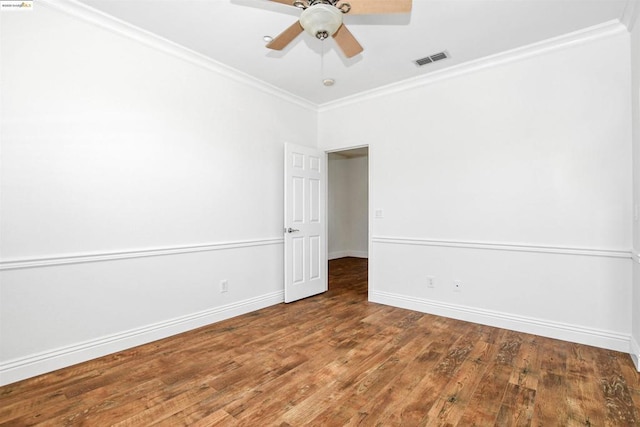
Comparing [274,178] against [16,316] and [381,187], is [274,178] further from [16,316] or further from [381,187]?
[16,316]

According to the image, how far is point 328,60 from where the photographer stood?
3.37 meters

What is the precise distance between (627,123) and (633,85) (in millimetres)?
305

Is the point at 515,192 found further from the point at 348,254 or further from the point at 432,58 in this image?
the point at 348,254

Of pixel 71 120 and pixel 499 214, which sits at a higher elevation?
pixel 71 120

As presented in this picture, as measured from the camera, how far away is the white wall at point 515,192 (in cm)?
276

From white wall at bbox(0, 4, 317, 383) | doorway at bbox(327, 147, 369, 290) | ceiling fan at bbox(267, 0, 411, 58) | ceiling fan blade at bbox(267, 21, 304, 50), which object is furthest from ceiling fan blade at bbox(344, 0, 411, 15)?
doorway at bbox(327, 147, 369, 290)

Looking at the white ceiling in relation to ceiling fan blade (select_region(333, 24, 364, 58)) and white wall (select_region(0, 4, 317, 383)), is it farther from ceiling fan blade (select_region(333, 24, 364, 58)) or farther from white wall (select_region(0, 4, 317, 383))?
ceiling fan blade (select_region(333, 24, 364, 58))

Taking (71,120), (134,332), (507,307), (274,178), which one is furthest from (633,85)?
(134,332)

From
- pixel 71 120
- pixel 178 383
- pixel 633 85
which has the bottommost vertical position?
pixel 178 383

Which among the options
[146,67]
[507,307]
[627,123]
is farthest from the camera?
[507,307]

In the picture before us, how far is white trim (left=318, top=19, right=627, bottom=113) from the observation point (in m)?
2.77

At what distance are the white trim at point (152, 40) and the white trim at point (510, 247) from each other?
8.10 feet

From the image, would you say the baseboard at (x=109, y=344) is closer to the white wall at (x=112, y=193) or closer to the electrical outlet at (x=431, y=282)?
the white wall at (x=112, y=193)

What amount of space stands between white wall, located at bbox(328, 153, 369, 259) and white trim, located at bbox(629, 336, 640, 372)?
5.67 meters
